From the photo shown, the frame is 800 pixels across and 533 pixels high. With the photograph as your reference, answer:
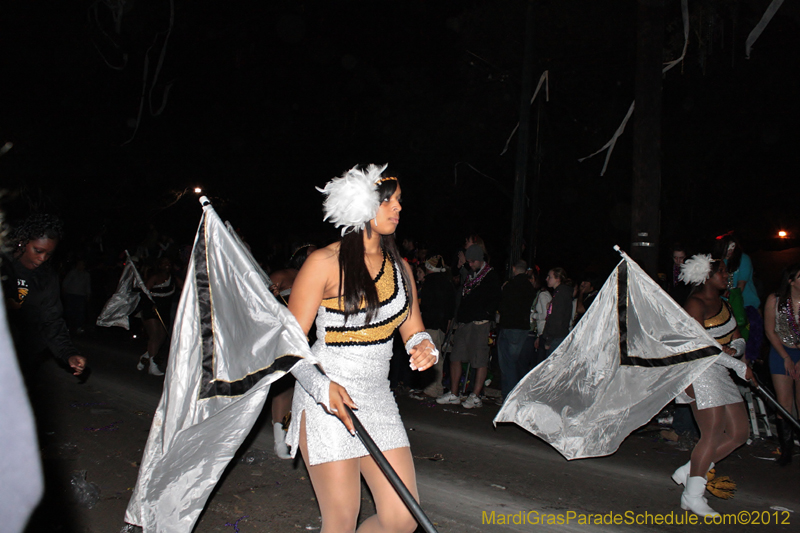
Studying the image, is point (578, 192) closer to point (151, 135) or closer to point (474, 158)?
point (474, 158)

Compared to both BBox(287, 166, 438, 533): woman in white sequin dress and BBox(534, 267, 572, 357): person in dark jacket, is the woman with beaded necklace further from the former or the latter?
BBox(287, 166, 438, 533): woman in white sequin dress

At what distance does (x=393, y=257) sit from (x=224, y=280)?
0.88 metres

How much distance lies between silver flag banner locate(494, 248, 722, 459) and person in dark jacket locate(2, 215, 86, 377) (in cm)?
371

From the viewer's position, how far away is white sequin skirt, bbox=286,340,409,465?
269cm

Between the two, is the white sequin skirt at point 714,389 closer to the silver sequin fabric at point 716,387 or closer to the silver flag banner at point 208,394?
the silver sequin fabric at point 716,387

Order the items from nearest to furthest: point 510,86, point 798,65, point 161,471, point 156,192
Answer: point 161,471, point 798,65, point 510,86, point 156,192

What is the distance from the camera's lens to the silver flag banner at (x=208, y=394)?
296 centimetres

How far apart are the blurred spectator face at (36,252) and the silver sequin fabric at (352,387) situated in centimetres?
282

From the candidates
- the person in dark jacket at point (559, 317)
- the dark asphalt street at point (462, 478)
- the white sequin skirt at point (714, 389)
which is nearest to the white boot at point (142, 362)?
the dark asphalt street at point (462, 478)

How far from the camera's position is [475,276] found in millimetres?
8273

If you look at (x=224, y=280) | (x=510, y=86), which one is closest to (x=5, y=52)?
(x=510, y=86)

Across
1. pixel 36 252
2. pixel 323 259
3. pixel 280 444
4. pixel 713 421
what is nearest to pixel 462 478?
pixel 280 444

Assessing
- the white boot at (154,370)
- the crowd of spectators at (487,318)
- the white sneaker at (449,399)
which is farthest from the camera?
the white boot at (154,370)

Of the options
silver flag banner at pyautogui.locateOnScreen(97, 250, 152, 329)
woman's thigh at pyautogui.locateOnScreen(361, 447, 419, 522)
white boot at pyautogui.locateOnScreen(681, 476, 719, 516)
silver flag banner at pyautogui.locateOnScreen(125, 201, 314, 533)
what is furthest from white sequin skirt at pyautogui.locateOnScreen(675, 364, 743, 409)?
silver flag banner at pyautogui.locateOnScreen(97, 250, 152, 329)
